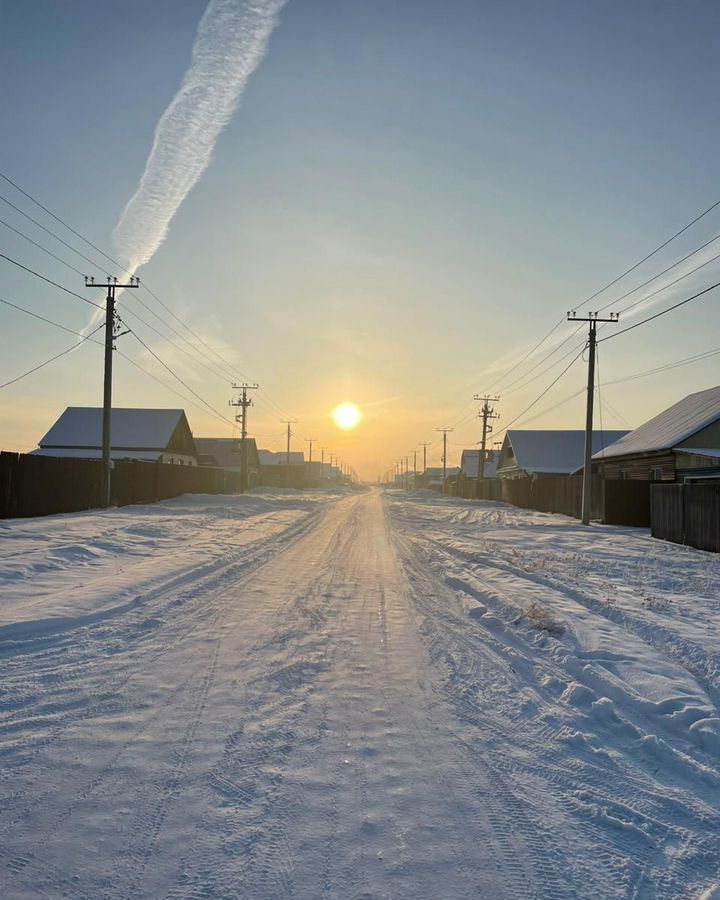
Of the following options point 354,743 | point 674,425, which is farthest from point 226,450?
point 354,743

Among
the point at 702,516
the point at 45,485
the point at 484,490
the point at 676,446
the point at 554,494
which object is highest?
the point at 676,446

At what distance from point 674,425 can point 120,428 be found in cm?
4022

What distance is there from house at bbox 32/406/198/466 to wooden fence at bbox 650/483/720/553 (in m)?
36.9

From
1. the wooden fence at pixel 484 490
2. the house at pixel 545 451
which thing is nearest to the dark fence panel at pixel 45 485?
the wooden fence at pixel 484 490

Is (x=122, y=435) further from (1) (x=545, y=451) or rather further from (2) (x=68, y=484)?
(1) (x=545, y=451)

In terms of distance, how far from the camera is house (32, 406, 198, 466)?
48.8 metres

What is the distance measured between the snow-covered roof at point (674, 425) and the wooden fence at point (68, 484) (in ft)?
80.3

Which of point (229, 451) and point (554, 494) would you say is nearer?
point (554, 494)

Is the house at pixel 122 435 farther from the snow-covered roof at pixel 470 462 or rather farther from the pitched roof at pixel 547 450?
the snow-covered roof at pixel 470 462

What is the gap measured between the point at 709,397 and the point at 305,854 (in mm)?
34590

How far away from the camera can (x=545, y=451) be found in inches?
2190

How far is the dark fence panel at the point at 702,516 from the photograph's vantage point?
1611 centimetres

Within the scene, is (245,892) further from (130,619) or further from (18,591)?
(18,591)

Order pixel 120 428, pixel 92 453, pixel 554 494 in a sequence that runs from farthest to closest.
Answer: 1. pixel 120 428
2. pixel 92 453
3. pixel 554 494
